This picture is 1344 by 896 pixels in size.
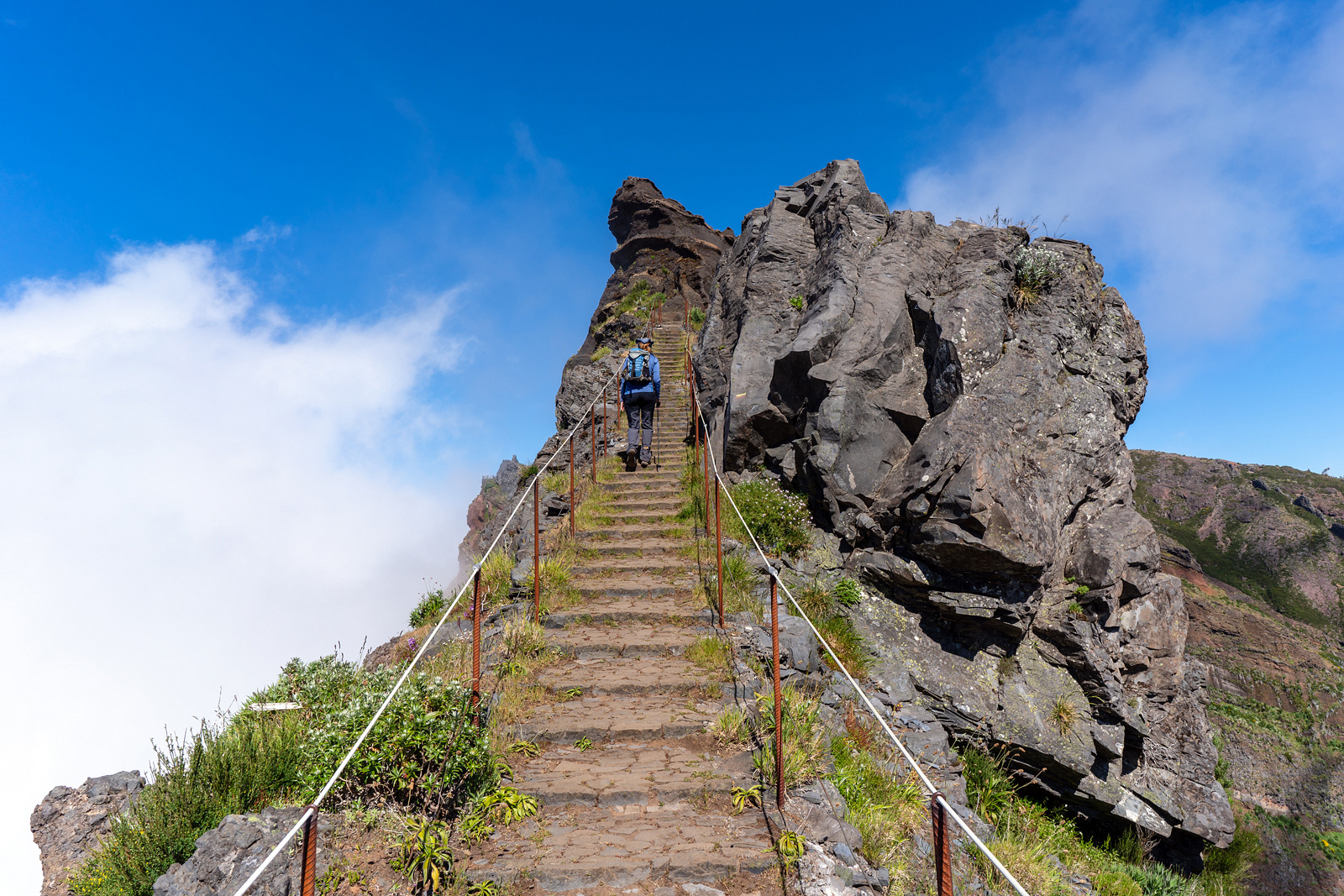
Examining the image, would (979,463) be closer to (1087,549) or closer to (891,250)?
(1087,549)

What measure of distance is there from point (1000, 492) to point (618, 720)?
20.4ft

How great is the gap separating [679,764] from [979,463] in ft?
20.0

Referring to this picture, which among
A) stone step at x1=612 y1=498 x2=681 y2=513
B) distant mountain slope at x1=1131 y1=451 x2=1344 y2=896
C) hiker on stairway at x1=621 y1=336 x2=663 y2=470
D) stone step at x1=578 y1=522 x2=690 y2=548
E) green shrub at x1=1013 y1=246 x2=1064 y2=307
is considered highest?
green shrub at x1=1013 y1=246 x2=1064 y2=307

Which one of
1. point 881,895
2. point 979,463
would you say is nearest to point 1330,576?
point 979,463

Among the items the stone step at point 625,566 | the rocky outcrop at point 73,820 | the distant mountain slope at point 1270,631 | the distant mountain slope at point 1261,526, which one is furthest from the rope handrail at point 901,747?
the distant mountain slope at point 1261,526

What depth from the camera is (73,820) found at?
6055 millimetres

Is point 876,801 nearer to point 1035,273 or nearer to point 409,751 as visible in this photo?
point 409,751

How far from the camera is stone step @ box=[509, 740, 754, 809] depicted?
16.1 feet

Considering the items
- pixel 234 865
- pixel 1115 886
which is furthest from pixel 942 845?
pixel 1115 886

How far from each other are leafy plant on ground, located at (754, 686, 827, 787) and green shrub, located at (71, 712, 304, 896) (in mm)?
3973

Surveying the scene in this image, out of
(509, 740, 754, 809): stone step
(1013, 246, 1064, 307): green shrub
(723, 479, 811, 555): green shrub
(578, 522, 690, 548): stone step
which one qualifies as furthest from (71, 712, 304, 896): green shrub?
(1013, 246, 1064, 307): green shrub

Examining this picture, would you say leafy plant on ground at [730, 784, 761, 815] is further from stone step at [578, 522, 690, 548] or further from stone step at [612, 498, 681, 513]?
stone step at [612, 498, 681, 513]

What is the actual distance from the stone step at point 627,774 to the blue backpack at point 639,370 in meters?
8.34

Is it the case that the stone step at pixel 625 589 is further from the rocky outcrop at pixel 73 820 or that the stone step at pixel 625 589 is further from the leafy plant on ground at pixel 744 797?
the rocky outcrop at pixel 73 820
